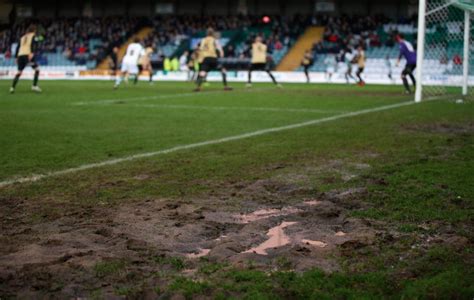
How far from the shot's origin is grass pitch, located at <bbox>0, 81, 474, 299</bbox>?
3318 millimetres

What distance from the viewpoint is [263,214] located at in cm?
→ 487

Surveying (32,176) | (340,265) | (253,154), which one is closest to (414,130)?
(253,154)

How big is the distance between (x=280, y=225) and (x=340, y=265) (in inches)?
38.7

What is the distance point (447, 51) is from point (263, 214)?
2089cm

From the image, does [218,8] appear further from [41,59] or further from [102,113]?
[102,113]

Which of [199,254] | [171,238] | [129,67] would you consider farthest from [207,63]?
[199,254]

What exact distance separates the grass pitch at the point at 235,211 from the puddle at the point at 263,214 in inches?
0.6

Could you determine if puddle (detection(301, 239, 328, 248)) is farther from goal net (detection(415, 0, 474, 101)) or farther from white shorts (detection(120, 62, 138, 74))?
white shorts (detection(120, 62, 138, 74))

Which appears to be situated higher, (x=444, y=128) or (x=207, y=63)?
(x=207, y=63)

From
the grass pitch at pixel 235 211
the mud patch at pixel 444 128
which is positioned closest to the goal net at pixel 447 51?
the mud patch at pixel 444 128

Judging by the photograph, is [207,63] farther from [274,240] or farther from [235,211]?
[274,240]

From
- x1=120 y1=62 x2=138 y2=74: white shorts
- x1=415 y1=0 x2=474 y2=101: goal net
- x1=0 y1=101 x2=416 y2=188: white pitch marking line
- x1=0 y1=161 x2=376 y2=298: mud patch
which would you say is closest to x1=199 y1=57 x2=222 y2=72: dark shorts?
x1=120 y1=62 x2=138 y2=74: white shorts

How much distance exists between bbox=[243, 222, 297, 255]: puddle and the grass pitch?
5cm

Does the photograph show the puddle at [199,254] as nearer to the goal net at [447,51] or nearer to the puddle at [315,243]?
the puddle at [315,243]
